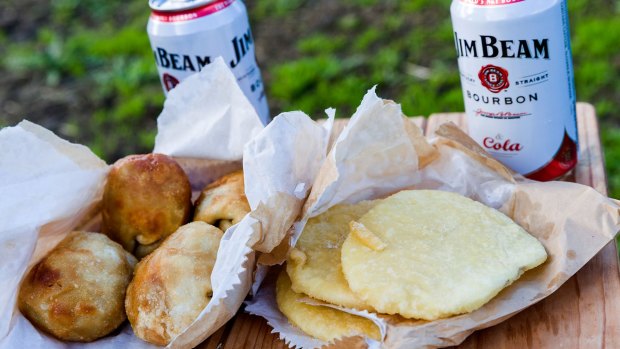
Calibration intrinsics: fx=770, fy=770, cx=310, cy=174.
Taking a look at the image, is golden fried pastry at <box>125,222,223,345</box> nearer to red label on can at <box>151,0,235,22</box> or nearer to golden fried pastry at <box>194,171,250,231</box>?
golden fried pastry at <box>194,171,250,231</box>

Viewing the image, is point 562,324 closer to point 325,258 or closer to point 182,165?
point 325,258

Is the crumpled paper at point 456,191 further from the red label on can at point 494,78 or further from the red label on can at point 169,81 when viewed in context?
the red label on can at point 169,81

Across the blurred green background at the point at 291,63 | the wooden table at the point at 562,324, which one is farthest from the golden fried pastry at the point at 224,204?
→ the blurred green background at the point at 291,63

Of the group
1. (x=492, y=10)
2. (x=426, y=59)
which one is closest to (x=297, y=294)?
(x=492, y=10)

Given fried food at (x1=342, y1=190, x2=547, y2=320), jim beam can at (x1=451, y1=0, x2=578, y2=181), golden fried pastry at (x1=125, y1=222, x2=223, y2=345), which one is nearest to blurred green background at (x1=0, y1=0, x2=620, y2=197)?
jim beam can at (x1=451, y1=0, x2=578, y2=181)

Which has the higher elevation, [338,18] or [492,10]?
[492,10]

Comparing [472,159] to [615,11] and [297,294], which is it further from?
[615,11]
